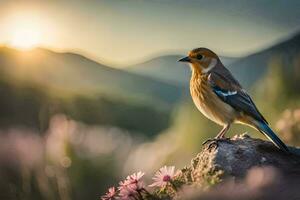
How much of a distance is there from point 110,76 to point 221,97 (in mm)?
1665

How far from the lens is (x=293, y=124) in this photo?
493 centimetres

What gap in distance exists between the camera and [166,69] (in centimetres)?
486

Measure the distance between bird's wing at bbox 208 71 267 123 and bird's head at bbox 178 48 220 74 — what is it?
0.27 ft

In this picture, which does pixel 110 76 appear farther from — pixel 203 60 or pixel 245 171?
pixel 245 171

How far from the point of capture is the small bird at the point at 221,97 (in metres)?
3.42

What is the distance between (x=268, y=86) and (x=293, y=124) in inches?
14.1

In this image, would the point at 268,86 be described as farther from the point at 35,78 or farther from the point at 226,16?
the point at 35,78

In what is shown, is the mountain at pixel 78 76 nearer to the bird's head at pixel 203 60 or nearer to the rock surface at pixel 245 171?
the bird's head at pixel 203 60

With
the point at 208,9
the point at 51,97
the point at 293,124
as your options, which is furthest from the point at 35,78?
the point at 293,124

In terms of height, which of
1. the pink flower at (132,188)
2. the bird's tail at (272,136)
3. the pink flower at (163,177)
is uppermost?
the bird's tail at (272,136)

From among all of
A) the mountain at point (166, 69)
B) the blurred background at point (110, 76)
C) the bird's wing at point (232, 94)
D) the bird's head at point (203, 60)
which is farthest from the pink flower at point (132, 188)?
the mountain at point (166, 69)

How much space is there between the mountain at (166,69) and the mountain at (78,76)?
7 centimetres

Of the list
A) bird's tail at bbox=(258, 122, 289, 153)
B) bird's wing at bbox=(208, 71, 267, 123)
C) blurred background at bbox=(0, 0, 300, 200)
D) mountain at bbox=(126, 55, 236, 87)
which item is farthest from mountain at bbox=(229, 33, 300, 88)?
bird's tail at bbox=(258, 122, 289, 153)

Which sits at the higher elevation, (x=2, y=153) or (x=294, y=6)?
(x=294, y=6)
